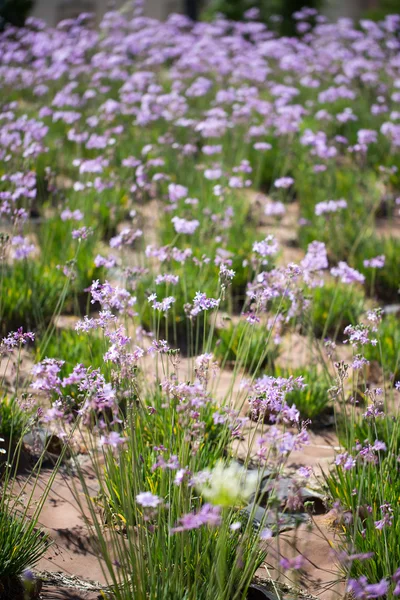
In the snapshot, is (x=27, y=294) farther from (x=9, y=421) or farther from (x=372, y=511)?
(x=372, y=511)

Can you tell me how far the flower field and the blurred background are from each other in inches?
122

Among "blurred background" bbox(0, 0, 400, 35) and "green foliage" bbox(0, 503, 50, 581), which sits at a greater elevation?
"blurred background" bbox(0, 0, 400, 35)

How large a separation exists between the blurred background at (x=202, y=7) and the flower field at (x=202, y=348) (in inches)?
122

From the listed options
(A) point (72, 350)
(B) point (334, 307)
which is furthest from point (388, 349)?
(A) point (72, 350)

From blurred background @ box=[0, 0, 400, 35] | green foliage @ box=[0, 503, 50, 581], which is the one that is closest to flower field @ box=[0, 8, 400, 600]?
green foliage @ box=[0, 503, 50, 581]

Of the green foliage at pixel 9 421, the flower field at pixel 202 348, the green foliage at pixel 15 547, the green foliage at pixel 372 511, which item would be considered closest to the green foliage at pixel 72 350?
the flower field at pixel 202 348

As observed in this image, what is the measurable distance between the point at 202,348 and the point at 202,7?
17.9m

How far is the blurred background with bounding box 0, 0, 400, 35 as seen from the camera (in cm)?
1356

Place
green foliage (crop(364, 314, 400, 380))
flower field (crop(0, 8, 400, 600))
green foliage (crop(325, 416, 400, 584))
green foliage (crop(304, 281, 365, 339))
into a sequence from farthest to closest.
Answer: green foliage (crop(304, 281, 365, 339)), green foliage (crop(364, 314, 400, 380)), green foliage (crop(325, 416, 400, 584)), flower field (crop(0, 8, 400, 600))

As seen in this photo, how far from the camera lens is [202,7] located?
19.3 m

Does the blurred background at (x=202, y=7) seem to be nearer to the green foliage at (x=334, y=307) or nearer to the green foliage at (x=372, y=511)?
the green foliage at (x=334, y=307)

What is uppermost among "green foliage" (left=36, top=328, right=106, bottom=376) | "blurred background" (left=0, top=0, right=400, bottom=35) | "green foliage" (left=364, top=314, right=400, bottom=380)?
"blurred background" (left=0, top=0, right=400, bottom=35)

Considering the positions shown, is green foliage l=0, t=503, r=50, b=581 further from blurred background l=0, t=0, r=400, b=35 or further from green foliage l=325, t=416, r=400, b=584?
blurred background l=0, t=0, r=400, b=35

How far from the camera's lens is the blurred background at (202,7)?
13.6 meters
